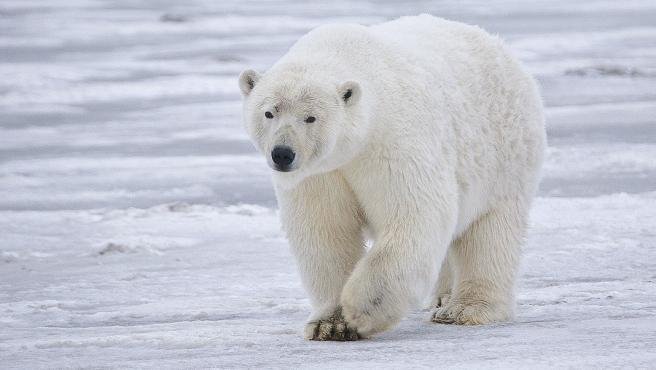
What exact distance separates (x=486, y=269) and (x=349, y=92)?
125cm

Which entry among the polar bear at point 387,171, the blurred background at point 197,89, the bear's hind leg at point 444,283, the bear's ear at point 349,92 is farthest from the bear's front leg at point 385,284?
the blurred background at point 197,89

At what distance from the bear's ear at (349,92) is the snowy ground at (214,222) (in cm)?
86

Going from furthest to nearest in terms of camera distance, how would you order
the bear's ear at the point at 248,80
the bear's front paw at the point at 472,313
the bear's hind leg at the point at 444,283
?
1. the bear's hind leg at the point at 444,283
2. the bear's front paw at the point at 472,313
3. the bear's ear at the point at 248,80

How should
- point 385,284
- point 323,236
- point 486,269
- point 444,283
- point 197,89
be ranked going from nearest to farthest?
1. point 385,284
2. point 323,236
3. point 486,269
4. point 444,283
5. point 197,89

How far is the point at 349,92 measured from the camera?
15.1ft

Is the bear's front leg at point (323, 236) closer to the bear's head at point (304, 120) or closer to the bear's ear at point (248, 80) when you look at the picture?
the bear's head at point (304, 120)

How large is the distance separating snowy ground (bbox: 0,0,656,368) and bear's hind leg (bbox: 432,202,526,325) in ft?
0.55

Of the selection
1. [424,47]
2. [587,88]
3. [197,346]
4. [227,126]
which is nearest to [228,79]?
[227,126]

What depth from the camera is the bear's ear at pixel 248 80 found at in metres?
4.71

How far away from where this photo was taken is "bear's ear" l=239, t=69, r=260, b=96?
471cm

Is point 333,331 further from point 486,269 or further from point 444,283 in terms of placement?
point 444,283

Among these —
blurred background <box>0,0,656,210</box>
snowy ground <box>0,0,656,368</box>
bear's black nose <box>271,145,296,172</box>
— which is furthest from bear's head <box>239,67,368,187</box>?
blurred background <box>0,0,656,210</box>

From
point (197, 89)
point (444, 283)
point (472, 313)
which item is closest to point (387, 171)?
Result: point (472, 313)

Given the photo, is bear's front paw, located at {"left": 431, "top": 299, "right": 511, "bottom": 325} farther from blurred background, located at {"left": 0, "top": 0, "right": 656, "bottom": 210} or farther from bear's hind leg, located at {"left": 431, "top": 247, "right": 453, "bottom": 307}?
blurred background, located at {"left": 0, "top": 0, "right": 656, "bottom": 210}
